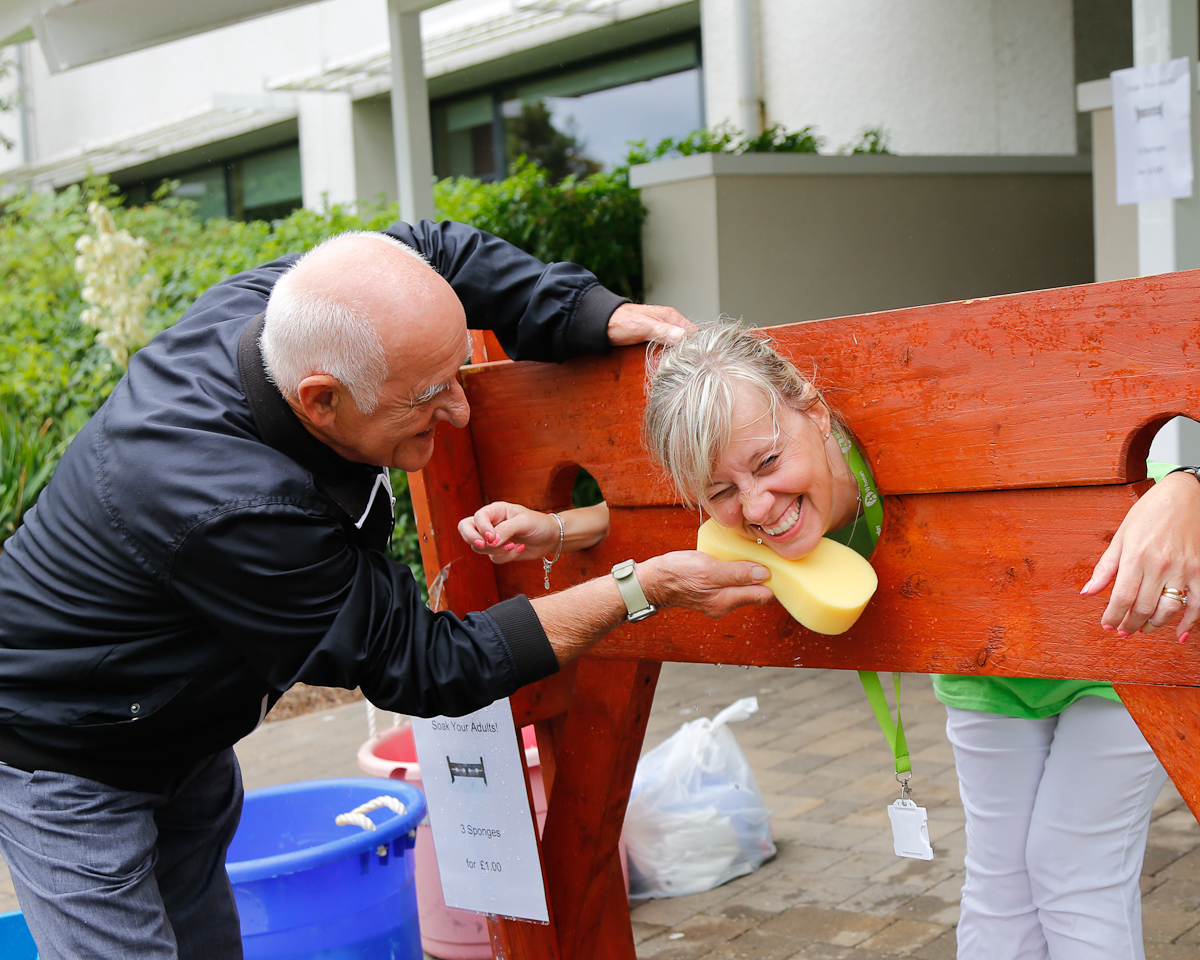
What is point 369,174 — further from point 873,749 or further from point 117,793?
point 117,793

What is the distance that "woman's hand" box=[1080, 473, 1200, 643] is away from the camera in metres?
1.42

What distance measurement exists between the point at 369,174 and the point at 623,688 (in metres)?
9.60

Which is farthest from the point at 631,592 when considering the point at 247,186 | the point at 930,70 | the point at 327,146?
the point at 247,186

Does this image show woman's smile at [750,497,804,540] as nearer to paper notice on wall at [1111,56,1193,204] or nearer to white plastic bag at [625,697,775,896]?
white plastic bag at [625,697,775,896]

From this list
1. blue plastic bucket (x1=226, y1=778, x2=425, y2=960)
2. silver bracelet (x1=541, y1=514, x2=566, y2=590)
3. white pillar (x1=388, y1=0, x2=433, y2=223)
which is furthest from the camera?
white pillar (x1=388, y1=0, x2=433, y2=223)

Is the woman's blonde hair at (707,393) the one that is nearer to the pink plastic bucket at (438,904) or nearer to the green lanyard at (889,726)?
the green lanyard at (889,726)

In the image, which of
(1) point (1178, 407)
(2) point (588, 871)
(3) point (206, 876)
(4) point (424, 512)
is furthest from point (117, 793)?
(1) point (1178, 407)

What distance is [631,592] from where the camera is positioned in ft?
6.18

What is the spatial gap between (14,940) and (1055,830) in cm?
207

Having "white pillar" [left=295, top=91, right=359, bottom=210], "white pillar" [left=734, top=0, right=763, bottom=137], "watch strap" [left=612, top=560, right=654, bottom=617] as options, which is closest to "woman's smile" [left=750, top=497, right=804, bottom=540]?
"watch strap" [left=612, top=560, right=654, bottom=617]

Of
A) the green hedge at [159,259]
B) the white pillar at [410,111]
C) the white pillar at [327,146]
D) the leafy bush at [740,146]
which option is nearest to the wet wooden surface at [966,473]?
the green hedge at [159,259]

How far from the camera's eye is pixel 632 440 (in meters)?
2.15

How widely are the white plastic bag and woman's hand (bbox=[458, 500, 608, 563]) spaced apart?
4.09 ft

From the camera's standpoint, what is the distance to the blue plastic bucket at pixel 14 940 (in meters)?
2.45
